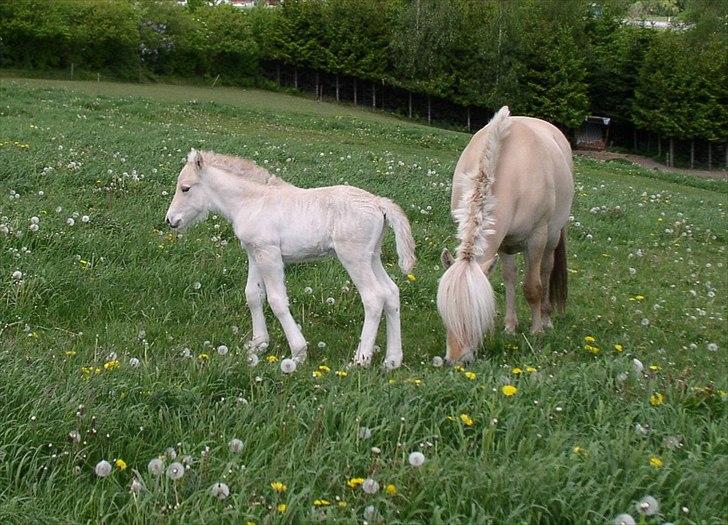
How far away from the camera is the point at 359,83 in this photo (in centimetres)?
6562

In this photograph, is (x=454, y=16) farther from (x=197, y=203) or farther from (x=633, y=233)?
(x=197, y=203)

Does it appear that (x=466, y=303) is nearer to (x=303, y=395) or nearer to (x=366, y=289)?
(x=366, y=289)

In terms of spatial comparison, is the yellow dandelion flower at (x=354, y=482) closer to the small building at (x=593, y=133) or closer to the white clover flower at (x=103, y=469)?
the white clover flower at (x=103, y=469)

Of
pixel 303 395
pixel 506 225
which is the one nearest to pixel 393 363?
pixel 303 395

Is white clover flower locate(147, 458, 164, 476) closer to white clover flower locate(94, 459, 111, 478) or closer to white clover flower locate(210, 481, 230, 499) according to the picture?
white clover flower locate(94, 459, 111, 478)

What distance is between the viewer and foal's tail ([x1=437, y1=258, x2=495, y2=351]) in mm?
5461

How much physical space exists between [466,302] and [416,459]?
1884mm

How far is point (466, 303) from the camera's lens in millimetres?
5449

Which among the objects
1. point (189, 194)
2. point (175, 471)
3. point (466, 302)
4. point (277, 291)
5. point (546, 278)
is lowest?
point (546, 278)

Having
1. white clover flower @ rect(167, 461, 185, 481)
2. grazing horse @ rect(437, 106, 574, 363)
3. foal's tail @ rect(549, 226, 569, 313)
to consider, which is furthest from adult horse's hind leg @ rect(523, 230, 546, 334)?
white clover flower @ rect(167, 461, 185, 481)

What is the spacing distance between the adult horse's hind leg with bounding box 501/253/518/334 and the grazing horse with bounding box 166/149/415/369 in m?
2.41

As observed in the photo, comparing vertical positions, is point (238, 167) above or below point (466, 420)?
above

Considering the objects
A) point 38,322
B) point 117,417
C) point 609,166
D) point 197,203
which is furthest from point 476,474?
point 609,166

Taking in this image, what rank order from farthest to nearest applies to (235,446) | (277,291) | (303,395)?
(277,291), (303,395), (235,446)
